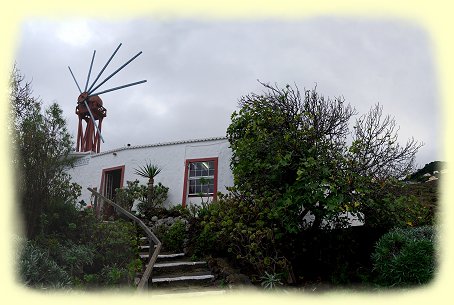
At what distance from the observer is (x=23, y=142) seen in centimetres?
648

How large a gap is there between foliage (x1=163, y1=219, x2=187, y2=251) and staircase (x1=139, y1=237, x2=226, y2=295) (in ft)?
1.17

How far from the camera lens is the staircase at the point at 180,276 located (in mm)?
6730

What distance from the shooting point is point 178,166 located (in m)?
13.4

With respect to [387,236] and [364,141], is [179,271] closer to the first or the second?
[387,236]

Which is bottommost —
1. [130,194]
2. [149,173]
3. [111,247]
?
[111,247]

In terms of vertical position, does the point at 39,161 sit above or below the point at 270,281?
above

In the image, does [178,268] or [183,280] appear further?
[178,268]

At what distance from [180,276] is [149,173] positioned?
624 cm

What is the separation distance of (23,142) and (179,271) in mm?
3658

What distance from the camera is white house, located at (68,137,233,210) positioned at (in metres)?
12.7

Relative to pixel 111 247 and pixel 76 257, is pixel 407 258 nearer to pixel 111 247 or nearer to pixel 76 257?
pixel 111 247

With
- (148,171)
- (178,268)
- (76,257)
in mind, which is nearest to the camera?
(76,257)

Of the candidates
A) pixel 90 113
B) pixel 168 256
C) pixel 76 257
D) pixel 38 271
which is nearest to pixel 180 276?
pixel 168 256

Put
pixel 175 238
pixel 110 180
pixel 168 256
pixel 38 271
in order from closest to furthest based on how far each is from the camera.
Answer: pixel 38 271 → pixel 168 256 → pixel 175 238 → pixel 110 180
